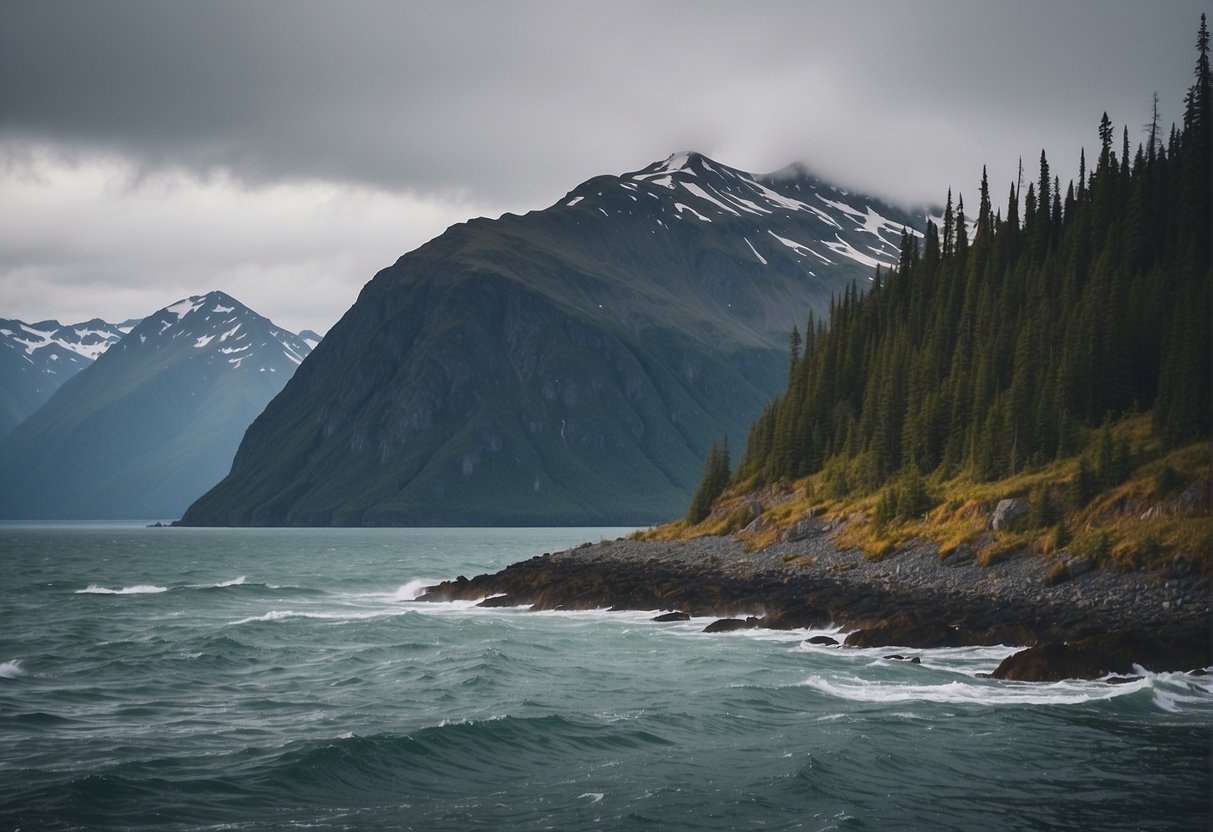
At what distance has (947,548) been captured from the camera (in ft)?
227

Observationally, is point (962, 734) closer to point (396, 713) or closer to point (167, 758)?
point (396, 713)

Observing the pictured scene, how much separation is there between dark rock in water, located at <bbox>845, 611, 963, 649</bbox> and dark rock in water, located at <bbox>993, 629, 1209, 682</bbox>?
25.4ft

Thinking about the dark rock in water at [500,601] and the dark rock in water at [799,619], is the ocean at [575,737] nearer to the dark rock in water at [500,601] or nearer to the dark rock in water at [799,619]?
the dark rock in water at [799,619]

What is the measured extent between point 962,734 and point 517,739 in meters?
14.3

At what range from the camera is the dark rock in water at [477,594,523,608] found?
85.4 metres

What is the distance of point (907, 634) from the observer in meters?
52.3

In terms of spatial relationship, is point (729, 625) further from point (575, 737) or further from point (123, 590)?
point (123, 590)

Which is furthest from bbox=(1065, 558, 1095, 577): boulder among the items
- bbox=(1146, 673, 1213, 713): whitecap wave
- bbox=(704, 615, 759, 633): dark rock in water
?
bbox=(704, 615, 759, 633): dark rock in water

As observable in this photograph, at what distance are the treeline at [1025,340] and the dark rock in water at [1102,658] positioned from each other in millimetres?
31659

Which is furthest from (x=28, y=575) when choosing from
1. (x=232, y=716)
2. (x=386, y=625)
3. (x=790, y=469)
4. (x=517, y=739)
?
(x=517, y=739)

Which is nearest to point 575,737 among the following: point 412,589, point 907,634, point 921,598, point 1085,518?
point 907,634

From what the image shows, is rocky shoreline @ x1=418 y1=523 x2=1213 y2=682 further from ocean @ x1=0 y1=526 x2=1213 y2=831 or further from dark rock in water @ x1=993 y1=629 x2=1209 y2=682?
ocean @ x1=0 y1=526 x2=1213 y2=831

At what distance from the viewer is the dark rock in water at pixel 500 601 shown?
85.4 m

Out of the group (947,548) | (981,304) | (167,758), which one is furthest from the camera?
(981,304)
